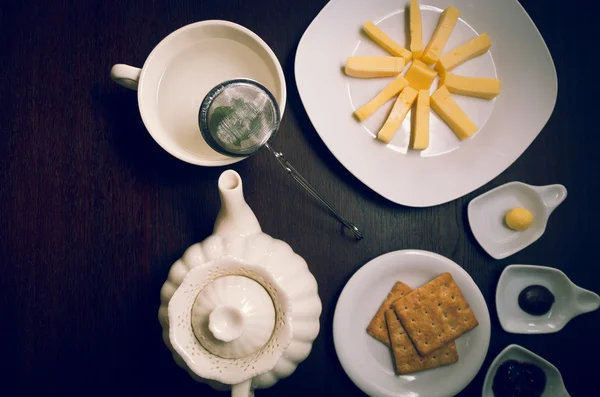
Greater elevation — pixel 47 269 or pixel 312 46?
pixel 312 46

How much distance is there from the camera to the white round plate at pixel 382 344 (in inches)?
28.6

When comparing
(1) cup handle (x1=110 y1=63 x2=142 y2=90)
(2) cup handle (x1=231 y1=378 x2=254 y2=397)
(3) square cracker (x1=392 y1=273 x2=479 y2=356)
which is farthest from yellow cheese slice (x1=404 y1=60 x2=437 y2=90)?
(2) cup handle (x1=231 y1=378 x2=254 y2=397)

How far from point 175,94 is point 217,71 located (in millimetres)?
75

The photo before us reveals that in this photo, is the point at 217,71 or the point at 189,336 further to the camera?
the point at 217,71

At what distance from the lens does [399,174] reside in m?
0.75

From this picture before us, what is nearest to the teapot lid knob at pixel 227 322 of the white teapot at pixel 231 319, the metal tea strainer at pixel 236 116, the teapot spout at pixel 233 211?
the white teapot at pixel 231 319

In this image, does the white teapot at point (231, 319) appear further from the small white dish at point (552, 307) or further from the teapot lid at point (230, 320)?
the small white dish at point (552, 307)

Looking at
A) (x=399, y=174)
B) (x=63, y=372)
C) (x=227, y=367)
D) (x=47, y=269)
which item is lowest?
(x=63, y=372)

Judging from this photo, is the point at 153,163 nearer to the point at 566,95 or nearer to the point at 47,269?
the point at 47,269

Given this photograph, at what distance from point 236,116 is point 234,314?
0.93ft

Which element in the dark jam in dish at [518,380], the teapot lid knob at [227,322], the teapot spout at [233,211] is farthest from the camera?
the dark jam in dish at [518,380]

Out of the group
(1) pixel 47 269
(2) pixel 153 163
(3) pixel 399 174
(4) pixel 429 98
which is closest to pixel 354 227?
(3) pixel 399 174

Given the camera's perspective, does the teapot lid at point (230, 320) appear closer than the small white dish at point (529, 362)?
Yes

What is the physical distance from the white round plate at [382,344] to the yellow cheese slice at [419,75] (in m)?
0.28
